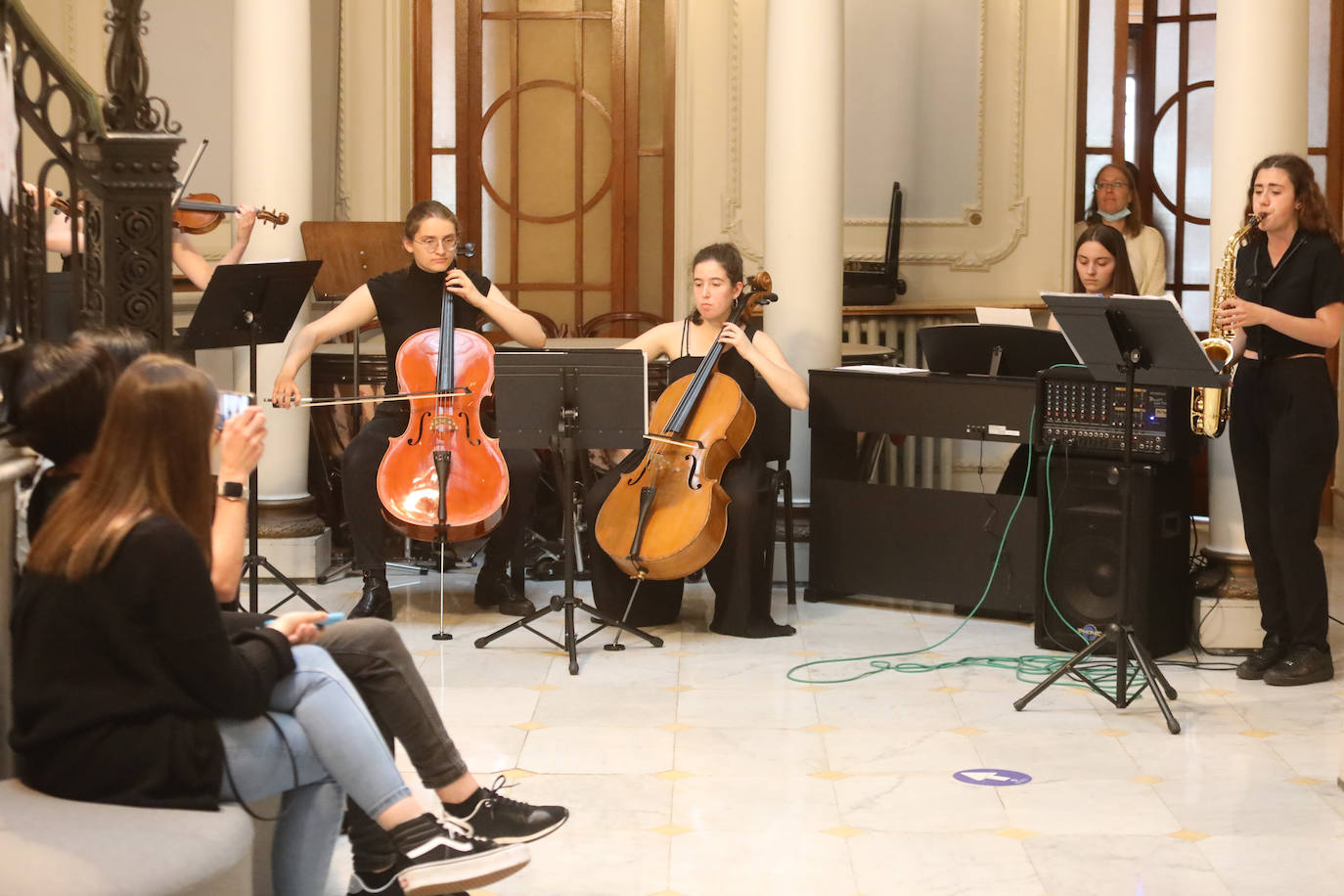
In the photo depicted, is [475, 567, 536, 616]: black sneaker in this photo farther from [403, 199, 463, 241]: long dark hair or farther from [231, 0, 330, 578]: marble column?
[403, 199, 463, 241]: long dark hair

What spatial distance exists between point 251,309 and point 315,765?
2594 millimetres

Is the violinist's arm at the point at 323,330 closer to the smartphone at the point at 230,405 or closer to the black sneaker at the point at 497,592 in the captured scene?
the black sneaker at the point at 497,592

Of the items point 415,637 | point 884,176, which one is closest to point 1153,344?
point 415,637

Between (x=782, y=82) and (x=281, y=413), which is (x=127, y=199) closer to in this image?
(x=281, y=413)

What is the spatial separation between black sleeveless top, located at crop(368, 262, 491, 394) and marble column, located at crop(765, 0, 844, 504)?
1145 mm

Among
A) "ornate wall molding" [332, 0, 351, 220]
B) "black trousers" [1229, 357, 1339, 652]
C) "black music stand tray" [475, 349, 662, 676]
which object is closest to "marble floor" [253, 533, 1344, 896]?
"black trousers" [1229, 357, 1339, 652]

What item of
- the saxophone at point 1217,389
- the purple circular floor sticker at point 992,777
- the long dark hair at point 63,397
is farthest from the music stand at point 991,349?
the long dark hair at point 63,397

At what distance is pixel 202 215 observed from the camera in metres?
6.05

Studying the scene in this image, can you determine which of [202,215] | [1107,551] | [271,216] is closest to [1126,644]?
[1107,551]

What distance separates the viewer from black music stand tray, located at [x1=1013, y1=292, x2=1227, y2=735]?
4242mm

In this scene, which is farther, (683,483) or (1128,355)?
(683,483)

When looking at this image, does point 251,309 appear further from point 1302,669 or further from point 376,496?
point 1302,669

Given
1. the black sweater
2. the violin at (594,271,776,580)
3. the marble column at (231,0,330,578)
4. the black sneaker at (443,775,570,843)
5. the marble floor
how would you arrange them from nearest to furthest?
the black sweater
the black sneaker at (443,775,570,843)
the marble floor
the violin at (594,271,776,580)
the marble column at (231,0,330,578)

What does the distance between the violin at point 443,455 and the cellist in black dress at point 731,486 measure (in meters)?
0.48
